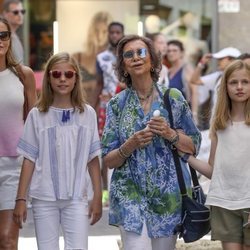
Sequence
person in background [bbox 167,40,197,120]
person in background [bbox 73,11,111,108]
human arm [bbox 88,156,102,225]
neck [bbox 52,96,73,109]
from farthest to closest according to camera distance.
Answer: person in background [bbox 73,11,111,108]
person in background [bbox 167,40,197,120]
neck [bbox 52,96,73,109]
human arm [bbox 88,156,102,225]

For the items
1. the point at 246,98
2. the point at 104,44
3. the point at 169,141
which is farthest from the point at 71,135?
the point at 104,44

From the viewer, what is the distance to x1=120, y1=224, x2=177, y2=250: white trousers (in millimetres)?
5816

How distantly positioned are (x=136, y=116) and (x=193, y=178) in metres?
0.57

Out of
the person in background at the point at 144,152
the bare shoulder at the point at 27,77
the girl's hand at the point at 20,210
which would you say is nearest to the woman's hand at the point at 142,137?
the person in background at the point at 144,152

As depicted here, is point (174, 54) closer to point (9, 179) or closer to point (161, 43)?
point (161, 43)

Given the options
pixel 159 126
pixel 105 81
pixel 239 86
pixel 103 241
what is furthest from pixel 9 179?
pixel 105 81

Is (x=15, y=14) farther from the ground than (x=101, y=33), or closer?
farther from the ground

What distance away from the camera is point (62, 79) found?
6145 mm

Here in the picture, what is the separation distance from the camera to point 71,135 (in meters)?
6.09

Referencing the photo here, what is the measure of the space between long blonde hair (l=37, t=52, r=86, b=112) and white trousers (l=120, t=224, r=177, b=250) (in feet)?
2.90

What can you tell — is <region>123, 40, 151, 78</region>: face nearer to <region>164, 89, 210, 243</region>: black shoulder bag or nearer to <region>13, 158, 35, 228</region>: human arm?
<region>164, 89, 210, 243</region>: black shoulder bag

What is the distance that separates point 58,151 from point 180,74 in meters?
6.20

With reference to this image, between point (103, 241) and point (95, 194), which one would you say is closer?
point (95, 194)

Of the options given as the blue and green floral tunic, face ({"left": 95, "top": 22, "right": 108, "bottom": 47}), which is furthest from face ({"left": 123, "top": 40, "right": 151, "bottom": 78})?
face ({"left": 95, "top": 22, "right": 108, "bottom": 47})
